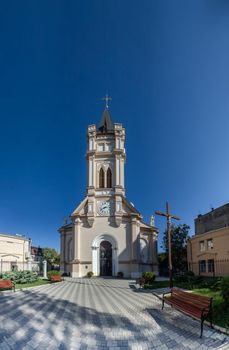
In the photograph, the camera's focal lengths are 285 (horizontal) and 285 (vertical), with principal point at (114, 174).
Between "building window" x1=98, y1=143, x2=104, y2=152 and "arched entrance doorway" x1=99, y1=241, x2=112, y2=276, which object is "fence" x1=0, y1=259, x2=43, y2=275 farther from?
"building window" x1=98, y1=143, x2=104, y2=152

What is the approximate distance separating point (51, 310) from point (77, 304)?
1888 mm

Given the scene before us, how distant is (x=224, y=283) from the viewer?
9.08m

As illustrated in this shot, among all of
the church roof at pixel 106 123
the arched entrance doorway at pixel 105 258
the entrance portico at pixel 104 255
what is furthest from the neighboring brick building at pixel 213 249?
the church roof at pixel 106 123

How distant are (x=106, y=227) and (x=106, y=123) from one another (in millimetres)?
15885

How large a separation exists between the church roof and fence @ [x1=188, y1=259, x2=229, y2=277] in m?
21.3

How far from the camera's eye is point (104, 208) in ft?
116

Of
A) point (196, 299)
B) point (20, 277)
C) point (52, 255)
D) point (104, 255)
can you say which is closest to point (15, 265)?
point (104, 255)

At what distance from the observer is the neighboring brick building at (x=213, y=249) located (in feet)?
72.8

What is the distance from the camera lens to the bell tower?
115 feet

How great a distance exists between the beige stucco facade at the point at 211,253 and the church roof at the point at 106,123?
1968 centimetres

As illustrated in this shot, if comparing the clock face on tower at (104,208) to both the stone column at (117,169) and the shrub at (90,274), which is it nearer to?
the stone column at (117,169)

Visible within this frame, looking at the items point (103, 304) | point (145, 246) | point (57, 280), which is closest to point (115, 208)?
point (145, 246)

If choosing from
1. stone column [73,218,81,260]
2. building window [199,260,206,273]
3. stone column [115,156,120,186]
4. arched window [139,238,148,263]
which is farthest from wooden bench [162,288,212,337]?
arched window [139,238,148,263]

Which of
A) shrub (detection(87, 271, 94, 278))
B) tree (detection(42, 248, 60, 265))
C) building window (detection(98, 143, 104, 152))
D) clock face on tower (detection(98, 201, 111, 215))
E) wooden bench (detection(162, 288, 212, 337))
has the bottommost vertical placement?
tree (detection(42, 248, 60, 265))
